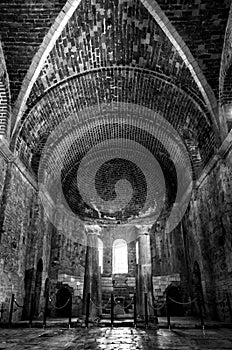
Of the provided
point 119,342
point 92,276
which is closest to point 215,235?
point 92,276

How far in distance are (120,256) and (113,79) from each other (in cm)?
1192

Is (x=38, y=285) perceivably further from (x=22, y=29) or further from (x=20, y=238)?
(x=22, y=29)

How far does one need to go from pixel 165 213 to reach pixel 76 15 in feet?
37.8

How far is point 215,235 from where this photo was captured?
10023 millimetres

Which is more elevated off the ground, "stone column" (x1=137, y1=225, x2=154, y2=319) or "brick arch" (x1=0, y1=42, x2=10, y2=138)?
"brick arch" (x1=0, y1=42, x2=10, y2=138)

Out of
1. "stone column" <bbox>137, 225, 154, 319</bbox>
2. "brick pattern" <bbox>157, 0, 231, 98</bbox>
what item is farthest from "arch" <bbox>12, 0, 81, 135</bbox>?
"stone column" <bbox>137, 225, 154, 319</bbox>

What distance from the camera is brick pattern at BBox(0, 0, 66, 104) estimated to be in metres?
8.52

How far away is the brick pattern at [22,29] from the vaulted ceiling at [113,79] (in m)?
0.03

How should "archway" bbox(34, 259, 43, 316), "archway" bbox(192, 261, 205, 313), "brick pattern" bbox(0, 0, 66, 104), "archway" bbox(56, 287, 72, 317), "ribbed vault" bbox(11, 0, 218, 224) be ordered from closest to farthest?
"brick pattern" bbox(0, 0, 66, 104)
"ribbed vault" bbox(11, 0, 218, 224)
"archway" bbox(34, 259, 43, 316)
"archway" bbox(192, 261, 205, 313)
"archway" bbox(56, 287, 72, 317)

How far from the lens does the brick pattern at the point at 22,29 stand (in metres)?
8.52

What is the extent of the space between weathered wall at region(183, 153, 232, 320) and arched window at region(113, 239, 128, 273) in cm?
661

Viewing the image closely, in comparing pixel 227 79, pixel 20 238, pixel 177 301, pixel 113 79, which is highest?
pixel 113 79

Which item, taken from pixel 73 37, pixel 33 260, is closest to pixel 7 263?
pixel 33 260

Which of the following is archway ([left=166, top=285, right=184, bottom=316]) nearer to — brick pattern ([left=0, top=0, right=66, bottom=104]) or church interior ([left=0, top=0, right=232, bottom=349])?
church interior ([left=0, top=0, right=232, bottom=349])
